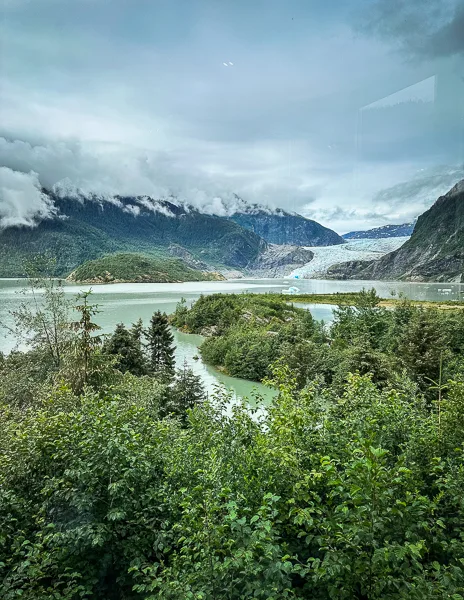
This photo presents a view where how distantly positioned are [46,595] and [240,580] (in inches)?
38.3

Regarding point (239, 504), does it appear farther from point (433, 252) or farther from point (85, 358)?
point (433, 252)

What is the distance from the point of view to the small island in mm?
26066

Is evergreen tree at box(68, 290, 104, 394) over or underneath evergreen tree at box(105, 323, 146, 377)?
over

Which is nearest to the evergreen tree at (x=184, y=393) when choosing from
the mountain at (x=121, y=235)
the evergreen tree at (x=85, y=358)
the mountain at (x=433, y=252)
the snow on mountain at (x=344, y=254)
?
the evergreen tree at (x=85, y=358)

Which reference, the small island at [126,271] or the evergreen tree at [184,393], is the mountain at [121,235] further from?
the evergreen tree at [184,393]

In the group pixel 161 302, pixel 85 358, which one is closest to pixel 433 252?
pixel 161 302

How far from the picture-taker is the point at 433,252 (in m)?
27.0

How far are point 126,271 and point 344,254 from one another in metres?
47.9

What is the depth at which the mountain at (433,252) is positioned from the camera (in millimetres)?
14327

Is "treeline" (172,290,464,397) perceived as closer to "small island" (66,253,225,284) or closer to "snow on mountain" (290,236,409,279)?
"small island" (66,253,225,284)

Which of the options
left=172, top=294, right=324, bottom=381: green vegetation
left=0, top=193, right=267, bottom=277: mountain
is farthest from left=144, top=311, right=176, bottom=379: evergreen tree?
left=0, top=193, right=267, bottom=277: mountain

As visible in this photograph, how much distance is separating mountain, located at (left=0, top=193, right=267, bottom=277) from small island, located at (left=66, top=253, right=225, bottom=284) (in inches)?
36.3

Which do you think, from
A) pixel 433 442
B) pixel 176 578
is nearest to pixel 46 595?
pixel 176 578

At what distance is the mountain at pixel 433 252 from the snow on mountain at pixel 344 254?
4.06 metres
